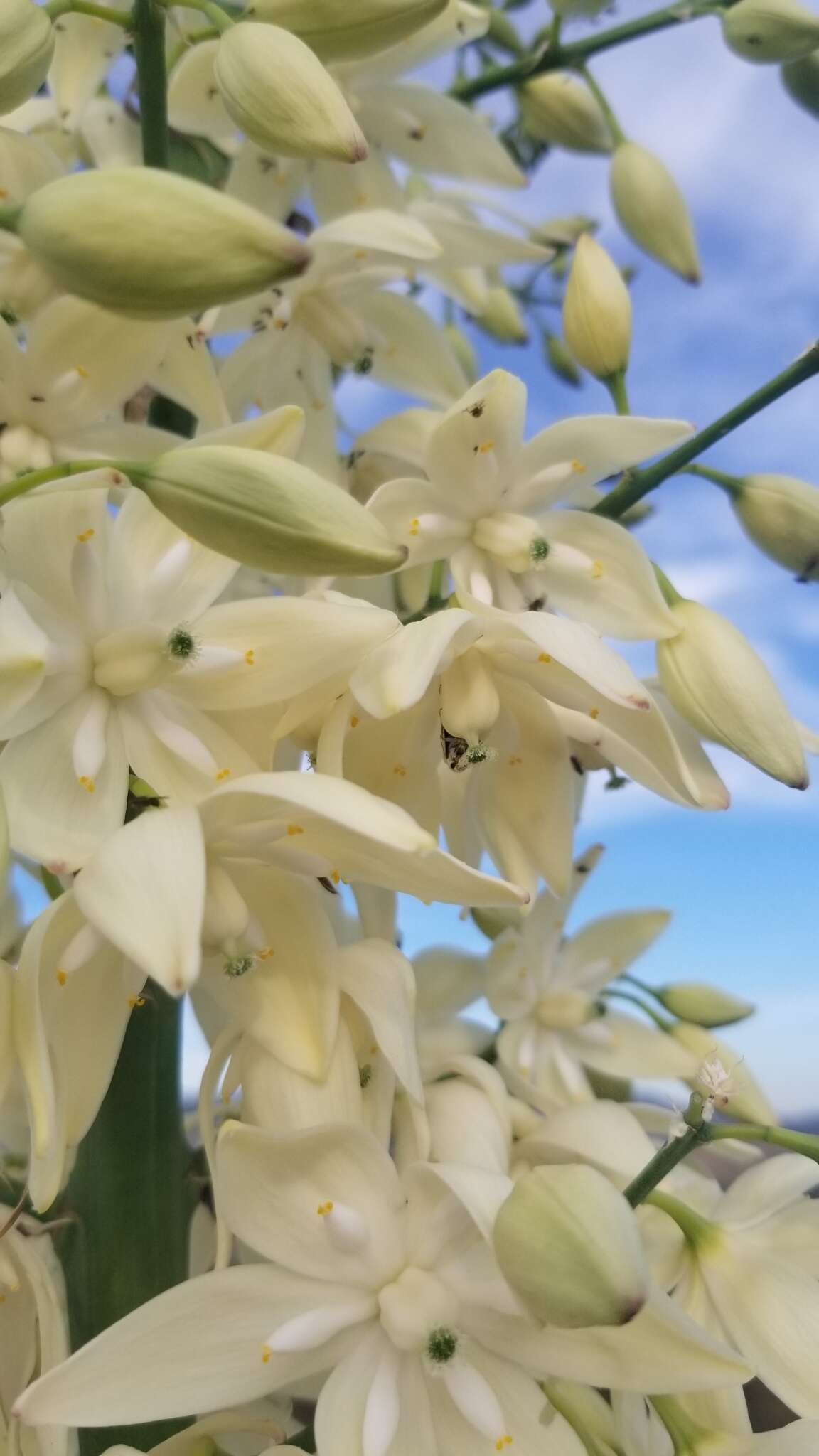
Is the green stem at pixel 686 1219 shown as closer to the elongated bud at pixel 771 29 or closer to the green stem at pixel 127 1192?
the green stem at pixel 127 1192

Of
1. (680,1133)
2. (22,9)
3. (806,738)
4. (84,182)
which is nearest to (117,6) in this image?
(22,9)

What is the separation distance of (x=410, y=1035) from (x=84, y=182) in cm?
32

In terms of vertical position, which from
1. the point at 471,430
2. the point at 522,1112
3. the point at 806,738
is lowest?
the point at 522,1112

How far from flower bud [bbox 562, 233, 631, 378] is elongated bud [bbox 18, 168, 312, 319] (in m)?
0.34

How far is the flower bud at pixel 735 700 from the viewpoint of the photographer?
63cm

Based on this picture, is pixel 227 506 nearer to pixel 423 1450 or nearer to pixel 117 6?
pixel 423 1450

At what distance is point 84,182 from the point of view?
0.45m

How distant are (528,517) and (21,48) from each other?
0.31 meters

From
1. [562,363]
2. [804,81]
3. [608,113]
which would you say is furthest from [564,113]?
[562,363]

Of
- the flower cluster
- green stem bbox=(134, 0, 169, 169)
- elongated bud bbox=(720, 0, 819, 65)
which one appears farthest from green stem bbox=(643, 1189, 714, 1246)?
elongated bud bbox=(720, 0, 819, 65)

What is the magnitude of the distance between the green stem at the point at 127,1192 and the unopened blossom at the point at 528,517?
0.84ft

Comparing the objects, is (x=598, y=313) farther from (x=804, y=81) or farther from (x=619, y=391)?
(x=804, y=81)

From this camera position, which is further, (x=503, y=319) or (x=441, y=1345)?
(x=503, y=319)

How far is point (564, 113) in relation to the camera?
890 millimetres
